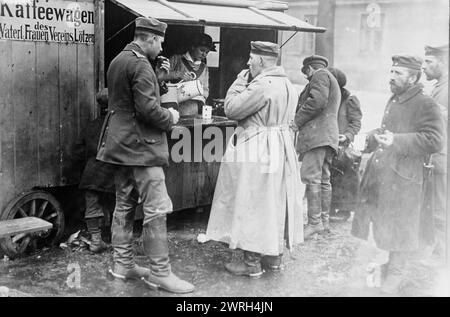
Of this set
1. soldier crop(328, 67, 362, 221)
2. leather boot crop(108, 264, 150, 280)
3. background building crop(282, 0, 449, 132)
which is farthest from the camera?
background building crop(282, 0, 449, 132)

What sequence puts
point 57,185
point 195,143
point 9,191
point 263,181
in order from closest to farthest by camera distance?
point 263,181 < point 9,191 < point 57,185 < point 195,143

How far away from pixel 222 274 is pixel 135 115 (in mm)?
1661

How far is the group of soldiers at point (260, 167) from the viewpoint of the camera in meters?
4.63

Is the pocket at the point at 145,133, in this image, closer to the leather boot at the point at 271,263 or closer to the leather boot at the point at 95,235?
the leather boot at the point at 95,235

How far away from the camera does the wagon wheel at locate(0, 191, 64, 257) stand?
5352 mm

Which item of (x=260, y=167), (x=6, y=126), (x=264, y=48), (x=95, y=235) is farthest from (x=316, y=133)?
(x=6, y=126)

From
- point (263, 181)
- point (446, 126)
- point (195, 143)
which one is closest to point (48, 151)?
point (195, 143)

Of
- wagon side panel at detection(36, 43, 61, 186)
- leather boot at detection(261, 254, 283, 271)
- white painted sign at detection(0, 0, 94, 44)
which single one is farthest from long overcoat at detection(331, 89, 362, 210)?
wagon side panel at detection(36, 43, 61, 186)

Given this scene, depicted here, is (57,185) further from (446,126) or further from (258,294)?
(446,126)

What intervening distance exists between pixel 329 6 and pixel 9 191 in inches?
253

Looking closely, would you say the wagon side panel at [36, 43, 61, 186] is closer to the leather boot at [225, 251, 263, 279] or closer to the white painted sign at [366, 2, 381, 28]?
the leather boot at [225, 251, 263, 279]

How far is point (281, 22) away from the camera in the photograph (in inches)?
262

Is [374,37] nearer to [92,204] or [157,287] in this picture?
[92,204]

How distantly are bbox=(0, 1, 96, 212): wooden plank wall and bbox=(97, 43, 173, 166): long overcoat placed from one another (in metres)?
1.13
